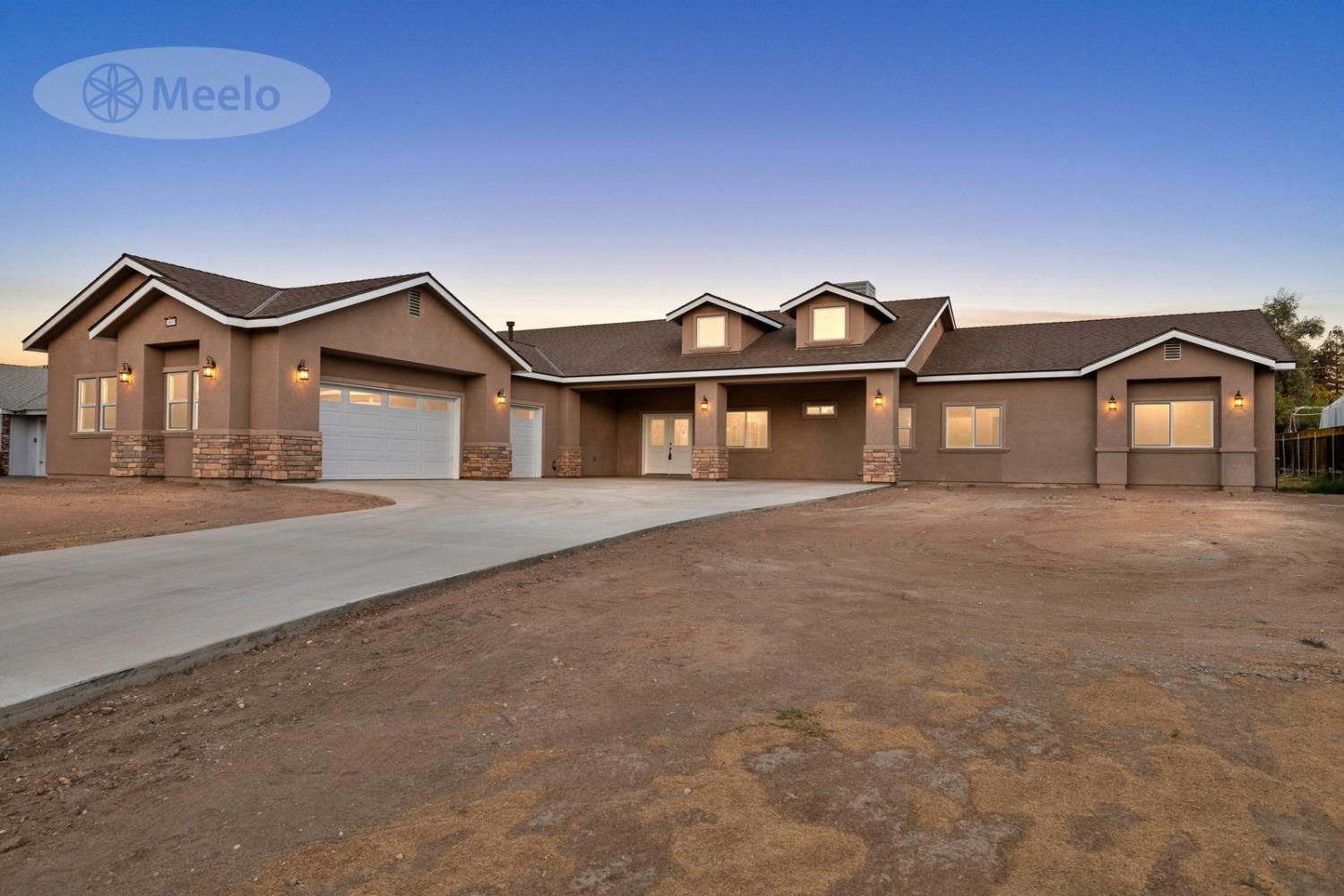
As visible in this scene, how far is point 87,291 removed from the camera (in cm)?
1792

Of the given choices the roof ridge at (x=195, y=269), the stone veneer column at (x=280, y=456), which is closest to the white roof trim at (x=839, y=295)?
the stone veneer column at (x=280, y=456)

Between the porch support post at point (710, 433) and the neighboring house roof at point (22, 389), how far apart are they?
820 inches

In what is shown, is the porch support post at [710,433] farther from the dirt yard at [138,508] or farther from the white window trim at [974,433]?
the dirt yard at [138,508]

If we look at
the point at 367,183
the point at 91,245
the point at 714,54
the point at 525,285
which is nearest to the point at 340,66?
the point at 367,183

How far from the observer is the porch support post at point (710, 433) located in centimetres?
2134

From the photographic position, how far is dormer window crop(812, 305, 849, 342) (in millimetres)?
20812

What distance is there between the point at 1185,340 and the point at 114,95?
2341 centimetres

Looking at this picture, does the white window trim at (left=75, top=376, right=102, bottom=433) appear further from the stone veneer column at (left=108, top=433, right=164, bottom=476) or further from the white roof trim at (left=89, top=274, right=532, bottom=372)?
the stone veneer column at (left=108, top=433, right=164, bottom=476)

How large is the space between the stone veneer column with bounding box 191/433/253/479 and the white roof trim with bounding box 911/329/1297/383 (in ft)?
54.8

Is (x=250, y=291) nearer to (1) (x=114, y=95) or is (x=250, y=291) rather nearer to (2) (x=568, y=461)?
(1) (x=114, y=95)

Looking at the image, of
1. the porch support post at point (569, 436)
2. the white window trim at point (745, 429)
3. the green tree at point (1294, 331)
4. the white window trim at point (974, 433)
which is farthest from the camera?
the green tree at point (1294, 331)

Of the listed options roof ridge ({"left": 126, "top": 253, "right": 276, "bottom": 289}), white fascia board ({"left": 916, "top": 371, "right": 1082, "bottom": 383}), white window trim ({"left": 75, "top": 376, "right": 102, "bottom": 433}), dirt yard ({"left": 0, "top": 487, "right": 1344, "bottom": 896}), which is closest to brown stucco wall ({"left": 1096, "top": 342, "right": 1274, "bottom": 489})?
white fascia board ({"left": 916, "top": 371, "right": 1082, "bottom": 383})

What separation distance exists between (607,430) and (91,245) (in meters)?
15.2

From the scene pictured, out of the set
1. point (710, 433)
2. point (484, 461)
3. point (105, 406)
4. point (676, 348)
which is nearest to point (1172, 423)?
point (710, 433)
